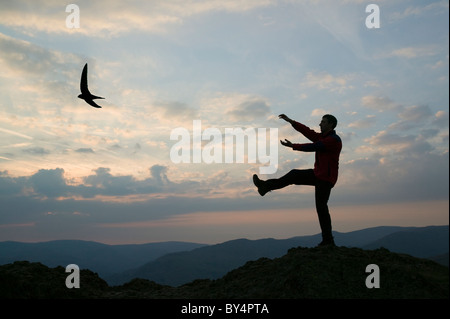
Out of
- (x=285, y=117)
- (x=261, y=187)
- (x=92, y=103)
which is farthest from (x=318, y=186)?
(x=92, y=103)

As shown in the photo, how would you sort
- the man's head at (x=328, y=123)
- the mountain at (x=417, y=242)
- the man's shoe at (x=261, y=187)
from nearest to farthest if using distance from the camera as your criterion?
the man's head at (x=328, y=123)
the man's shoe at (x=261, y=187)
the mountain at (x=417, y=242)

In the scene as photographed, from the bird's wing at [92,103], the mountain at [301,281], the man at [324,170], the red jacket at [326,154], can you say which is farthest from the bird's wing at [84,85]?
the red jacket at [326,154]

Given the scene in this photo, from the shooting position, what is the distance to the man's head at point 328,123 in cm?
818

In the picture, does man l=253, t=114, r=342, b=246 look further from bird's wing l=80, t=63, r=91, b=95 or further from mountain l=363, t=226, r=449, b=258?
mountain l=363, t=226, r=449, b=258

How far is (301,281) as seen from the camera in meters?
6.49

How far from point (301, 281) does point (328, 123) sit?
3778 mm

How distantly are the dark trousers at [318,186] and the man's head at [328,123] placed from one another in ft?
3.46

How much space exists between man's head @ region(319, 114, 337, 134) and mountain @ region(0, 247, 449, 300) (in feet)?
9.25

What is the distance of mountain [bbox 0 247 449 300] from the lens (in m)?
6.34

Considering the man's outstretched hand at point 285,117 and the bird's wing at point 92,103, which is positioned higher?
the bird's wing at point 92,103

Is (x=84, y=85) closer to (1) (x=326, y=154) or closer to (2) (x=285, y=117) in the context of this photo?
(2) (x=285, y=117)

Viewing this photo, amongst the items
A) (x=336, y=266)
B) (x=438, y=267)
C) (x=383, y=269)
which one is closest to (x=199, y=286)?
(x=336, y=266)

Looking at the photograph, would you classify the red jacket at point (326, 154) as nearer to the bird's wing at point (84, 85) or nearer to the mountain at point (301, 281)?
the mountain at point (301, 281)
